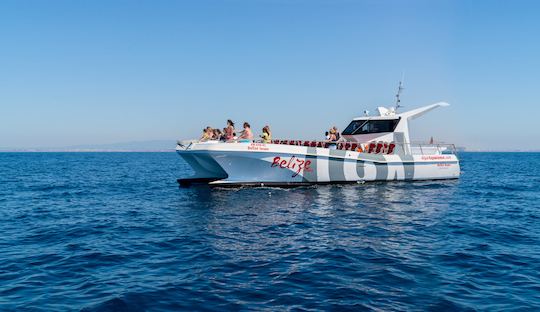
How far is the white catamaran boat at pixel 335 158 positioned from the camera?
61.7 feet

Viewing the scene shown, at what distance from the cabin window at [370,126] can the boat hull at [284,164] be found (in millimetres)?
2292

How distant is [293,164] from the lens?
19531 mm

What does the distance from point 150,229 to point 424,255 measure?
7.11 metres

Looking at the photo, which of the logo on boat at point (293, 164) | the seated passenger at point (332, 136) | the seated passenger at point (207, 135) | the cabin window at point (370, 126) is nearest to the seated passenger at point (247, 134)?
the seated passenger at point (207, 135)

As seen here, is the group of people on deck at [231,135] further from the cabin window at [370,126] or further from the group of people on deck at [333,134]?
the cabin window at [370,126]

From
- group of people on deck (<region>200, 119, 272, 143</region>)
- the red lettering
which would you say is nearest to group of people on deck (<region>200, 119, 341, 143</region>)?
group of people on deck (<region>200, 119, 272, 143</region>)

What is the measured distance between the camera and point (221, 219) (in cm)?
1220

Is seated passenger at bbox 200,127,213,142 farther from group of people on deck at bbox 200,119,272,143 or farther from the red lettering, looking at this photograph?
A: the red lettering

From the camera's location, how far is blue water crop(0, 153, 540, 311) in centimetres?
598

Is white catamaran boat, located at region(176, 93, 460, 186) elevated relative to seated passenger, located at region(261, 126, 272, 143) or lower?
lower

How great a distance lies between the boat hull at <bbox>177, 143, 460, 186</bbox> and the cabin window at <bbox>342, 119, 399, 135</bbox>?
7.52ft

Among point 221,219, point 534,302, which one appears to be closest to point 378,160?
point 221,219

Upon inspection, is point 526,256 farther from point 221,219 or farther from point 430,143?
point 430,143

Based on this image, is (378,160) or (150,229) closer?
(150,229)
